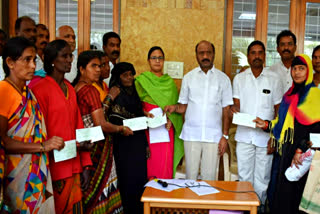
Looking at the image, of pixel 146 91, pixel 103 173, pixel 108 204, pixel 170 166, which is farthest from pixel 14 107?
pixel 170 166

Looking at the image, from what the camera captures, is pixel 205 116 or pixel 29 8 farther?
pixel 29 8

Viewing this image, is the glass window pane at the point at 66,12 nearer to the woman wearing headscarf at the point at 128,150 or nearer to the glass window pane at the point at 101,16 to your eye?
the glass window pane at the point at 101,16

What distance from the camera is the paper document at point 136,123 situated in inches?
118

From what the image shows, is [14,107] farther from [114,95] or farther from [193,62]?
Result: [193,62]

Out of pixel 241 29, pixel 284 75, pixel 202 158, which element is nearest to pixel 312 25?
pixel 241 29

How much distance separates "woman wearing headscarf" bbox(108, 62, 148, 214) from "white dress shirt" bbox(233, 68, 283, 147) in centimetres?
116

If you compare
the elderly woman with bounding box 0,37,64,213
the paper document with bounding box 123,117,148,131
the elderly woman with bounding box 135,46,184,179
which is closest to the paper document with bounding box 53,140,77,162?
the elderly woman with bounding box 0,37,64,213

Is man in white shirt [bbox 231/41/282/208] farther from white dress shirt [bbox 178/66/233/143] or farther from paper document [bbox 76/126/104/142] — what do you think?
paper document [bbox 76/126/104/142]

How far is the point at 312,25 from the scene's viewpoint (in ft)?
15.1

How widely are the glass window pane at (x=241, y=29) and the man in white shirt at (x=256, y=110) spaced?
1057mm

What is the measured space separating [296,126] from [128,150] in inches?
65.8

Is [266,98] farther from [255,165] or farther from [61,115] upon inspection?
[61,115]

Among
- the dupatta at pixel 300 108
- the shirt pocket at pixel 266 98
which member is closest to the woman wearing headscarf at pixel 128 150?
the shirt pocket at pixel 266 98

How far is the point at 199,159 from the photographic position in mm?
3455
